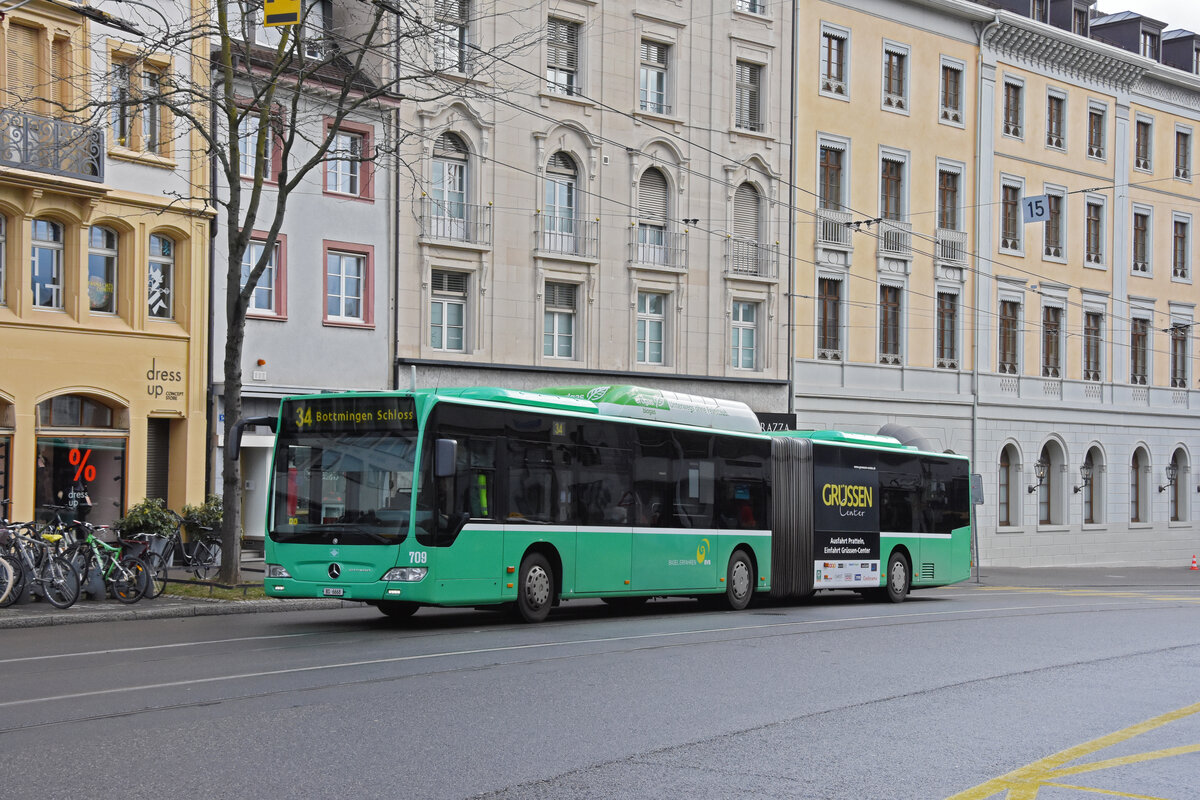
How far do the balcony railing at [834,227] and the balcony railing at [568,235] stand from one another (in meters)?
8.14

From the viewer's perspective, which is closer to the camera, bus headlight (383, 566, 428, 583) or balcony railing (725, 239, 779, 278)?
bus headlight (383, 566, 428, 583)

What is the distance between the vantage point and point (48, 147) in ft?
81.5

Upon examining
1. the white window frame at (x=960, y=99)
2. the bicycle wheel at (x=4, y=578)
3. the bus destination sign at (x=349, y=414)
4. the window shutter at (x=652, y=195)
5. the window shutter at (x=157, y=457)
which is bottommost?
the bicycle wheel at (x=4, y=578)

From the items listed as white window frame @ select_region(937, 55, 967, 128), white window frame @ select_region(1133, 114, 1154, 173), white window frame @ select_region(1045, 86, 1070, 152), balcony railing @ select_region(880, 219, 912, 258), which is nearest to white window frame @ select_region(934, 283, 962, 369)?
balcony railing @ select_region(880, 219, 912, 258)

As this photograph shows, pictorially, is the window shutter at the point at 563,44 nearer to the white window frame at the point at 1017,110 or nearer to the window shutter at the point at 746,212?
the window shutter at the point at 746,212

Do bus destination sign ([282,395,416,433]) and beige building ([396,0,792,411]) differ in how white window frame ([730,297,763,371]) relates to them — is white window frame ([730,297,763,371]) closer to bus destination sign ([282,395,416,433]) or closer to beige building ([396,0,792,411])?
beige building ([396,0,792,411])

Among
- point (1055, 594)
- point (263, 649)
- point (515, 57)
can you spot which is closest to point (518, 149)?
point (515, 57)

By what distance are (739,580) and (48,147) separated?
44.9 ft

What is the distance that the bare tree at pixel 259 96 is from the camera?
68.2 feet

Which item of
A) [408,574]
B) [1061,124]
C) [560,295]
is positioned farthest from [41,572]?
[1061,124]

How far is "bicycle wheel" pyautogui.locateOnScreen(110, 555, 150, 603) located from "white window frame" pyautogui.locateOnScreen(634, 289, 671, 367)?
18864 mm

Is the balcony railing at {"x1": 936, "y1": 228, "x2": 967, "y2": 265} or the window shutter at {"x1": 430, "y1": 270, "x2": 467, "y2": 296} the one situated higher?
the balcony railing at {"x1": 936, "y1": 228, "x2": 967, "y2": 265}

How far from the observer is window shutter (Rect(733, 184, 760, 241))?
39312 mm

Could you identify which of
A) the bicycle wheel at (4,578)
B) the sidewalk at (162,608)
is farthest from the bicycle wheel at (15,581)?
the bicycle wheel at (4,578)
